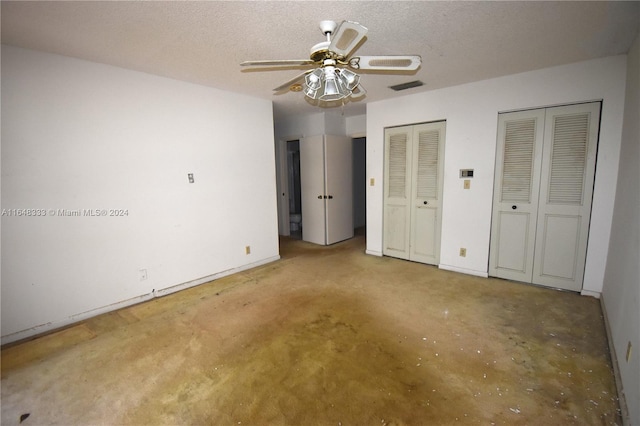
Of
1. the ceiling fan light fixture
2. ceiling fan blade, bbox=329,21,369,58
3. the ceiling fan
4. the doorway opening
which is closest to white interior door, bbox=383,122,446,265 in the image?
the doorway opening

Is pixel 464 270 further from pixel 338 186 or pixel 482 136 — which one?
pixel 338 186

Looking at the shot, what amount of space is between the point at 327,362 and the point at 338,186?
3648 mm

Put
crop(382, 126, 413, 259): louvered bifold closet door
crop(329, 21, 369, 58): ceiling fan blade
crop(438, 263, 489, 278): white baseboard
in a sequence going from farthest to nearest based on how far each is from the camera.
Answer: crop(382, 126, 413, 259): louvered bifold closet door, crop(438, 263, 489, 278): white baseboard, crop(329, 21, 369, 58): ceiling fan blade

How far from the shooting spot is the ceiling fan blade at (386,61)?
175 centimetres

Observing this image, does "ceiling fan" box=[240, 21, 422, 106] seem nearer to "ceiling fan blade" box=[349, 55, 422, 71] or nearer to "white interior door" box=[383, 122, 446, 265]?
"ceiling fan blade" box=[349, 55, 422, 71]

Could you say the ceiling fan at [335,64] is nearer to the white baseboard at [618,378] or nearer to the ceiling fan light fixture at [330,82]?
the ceiling fan light fixture at [330,82]

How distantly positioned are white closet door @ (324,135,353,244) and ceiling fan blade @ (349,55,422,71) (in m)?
3.18

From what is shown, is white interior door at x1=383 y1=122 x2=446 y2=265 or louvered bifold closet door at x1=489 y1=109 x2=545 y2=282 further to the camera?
white interior door at x1=383 y1=122 x2=446 y2=265

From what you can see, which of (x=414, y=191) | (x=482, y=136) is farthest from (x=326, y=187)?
(x=482, y=136)

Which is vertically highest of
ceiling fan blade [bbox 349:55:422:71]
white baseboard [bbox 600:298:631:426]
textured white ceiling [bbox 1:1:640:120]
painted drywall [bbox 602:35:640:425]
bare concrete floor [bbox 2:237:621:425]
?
textured white ceiling [bbox 1:1:640:120]

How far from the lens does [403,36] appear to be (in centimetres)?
229

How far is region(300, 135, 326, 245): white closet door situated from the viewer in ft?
17.1

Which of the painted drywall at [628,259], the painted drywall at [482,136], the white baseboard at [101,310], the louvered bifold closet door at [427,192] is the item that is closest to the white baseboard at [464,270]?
the painted drywall at [482,136]

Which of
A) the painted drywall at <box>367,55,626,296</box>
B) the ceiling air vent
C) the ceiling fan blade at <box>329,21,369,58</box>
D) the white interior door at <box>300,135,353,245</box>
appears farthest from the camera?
the white interior door at <box>300,135,353,245</box>
